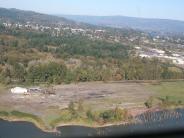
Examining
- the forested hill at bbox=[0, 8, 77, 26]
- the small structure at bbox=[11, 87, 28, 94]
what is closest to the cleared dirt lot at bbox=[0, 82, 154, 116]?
the small structure at bbox=[11, 87, 28, 94]

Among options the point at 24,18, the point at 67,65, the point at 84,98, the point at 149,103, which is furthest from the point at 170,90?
the point at 24,18

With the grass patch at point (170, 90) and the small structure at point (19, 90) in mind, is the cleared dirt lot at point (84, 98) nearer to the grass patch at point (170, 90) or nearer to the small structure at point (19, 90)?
the small structure at point (19, 90)

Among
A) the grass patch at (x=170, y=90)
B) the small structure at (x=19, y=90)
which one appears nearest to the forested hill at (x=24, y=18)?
the grass patch at (x=170, y=90)

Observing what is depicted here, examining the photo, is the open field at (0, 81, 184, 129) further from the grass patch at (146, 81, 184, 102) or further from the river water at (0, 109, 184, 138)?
the river water at (0, 109, 184, 138)

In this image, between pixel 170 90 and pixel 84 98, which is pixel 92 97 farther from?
pixel 170 90

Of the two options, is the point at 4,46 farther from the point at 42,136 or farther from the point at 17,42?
the point at 42,136

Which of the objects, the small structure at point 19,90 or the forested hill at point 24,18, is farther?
the forested hill at point 24,18

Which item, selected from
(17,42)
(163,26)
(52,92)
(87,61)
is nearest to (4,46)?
(17,42)
